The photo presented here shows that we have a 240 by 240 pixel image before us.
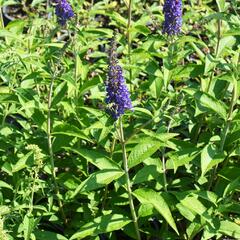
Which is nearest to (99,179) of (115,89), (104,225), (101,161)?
(101,161)

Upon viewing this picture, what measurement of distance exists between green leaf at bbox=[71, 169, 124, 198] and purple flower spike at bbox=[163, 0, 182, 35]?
4.34 ft

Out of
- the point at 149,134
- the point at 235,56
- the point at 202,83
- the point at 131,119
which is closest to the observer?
the point at 149,134

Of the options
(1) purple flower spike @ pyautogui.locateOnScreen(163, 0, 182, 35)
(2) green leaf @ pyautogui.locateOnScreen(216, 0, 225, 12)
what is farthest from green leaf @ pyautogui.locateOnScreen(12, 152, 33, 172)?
(2) green leaf @ pyautogui.locateOnScreen(216, 0, 225, 12)

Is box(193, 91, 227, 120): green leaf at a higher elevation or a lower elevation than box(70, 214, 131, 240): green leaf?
higher

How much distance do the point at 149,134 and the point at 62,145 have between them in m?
0.99

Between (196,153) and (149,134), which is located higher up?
(149,134)

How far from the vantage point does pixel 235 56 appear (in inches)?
183

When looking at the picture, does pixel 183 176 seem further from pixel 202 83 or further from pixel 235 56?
pixel 235 56

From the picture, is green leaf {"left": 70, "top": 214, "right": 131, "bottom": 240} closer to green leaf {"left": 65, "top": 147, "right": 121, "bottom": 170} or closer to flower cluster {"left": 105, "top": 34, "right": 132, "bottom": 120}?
green leaf {"left": 65, "top": 147, "right": 121, "bottom": 170}

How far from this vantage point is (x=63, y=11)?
4320 millimetres

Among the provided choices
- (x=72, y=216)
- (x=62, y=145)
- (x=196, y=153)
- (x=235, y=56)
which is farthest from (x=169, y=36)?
(x=72, y=216)

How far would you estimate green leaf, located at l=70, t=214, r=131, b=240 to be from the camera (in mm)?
3996

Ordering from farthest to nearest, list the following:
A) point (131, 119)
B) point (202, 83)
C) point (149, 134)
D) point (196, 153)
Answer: point (131, 119)
point (202, 83)
point (196, 153)
point (149, 134)

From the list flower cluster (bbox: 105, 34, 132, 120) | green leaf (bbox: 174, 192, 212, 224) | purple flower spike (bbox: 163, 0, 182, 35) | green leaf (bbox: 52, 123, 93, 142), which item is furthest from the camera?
purple flower spike (bbox: 163, 0, 182, 35)
